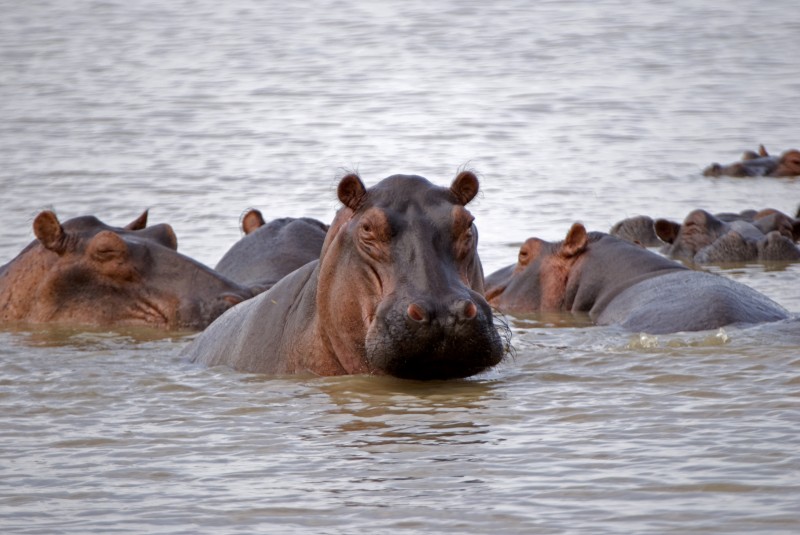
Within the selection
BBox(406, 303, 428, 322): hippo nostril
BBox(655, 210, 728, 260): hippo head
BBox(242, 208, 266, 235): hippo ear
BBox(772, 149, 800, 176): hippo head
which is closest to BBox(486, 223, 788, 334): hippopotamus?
BBox(242, 208, 266, 235): hippo ear

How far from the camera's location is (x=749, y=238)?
1149 cm

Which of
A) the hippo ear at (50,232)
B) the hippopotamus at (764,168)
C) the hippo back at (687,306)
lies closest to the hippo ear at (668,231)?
the hippo back at (687,306)

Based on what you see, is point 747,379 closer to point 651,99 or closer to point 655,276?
point 655,276

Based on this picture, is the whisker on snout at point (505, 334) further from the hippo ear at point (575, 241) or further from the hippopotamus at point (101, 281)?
the hippopotamus at point (101, 281)

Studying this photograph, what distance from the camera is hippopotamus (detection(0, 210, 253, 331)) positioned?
29.6ft

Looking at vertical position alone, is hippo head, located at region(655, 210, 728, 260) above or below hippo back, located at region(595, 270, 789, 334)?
above

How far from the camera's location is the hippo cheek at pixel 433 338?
5766mm

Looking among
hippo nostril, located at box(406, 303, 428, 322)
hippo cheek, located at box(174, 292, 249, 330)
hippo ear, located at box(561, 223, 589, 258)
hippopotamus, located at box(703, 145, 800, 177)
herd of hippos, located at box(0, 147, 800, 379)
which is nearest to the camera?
hippo nostril, located at box(406, 303, 428, 322)

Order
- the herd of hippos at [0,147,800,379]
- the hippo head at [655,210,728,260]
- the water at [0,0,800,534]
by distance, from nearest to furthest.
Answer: the water at [0,0,800,534], the herd of hippos at [0,147,800,379], the hippo head at [655,210,728,260]

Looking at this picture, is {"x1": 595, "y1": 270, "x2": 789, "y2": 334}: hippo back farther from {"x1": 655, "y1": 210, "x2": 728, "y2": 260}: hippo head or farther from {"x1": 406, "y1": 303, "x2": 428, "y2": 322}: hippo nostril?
{"x1": 655, "y1": 210, "x2": 728, "y2": 260}: hippo head

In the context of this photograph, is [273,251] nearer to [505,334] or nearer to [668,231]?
[505,334]

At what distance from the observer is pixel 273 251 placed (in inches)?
382

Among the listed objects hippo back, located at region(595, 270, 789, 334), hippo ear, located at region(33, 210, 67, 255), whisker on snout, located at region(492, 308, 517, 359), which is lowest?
hippo back, located at region(595, 270, 789, 334)

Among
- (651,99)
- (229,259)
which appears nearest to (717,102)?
(651,99)
